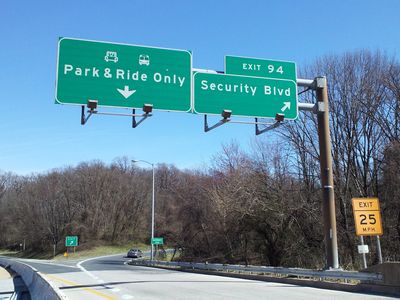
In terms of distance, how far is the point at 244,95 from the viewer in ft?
52.0

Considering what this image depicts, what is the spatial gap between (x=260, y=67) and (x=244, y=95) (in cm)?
160

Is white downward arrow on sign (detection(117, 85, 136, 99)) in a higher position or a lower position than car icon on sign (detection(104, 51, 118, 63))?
lower

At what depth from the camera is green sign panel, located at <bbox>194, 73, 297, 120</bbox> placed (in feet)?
50.6

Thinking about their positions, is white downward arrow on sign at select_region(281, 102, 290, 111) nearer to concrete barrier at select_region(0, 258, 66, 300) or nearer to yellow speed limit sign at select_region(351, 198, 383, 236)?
yellow speed limit sign at select_region(351, 198, 383, 236)

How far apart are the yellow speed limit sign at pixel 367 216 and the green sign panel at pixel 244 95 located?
13.8ft

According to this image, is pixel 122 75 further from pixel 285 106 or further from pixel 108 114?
pixel 285 106

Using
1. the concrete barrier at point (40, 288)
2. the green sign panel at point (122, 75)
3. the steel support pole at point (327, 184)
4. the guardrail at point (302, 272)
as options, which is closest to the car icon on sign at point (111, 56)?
the green sign panel at point (122, 75)

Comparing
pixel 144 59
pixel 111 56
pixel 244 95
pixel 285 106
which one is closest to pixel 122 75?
pixel 111 56

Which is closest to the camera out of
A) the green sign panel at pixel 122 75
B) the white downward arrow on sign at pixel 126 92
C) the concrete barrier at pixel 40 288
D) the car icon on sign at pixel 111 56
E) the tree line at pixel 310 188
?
the concrete barrier at pixel 40 288

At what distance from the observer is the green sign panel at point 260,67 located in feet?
53.2

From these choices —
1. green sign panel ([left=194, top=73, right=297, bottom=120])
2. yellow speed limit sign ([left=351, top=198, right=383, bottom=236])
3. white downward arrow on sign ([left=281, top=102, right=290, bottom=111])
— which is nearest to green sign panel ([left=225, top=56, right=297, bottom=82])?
green sign panel ([left=194, top=73, right=297, bottom=120])

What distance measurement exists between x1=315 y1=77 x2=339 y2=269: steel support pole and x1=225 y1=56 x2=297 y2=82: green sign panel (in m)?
1.20

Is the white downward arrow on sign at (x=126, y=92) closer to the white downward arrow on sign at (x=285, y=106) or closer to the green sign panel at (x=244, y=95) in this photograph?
the green sign panel at (x=244, y=95)

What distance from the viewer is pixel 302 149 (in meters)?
27.7
